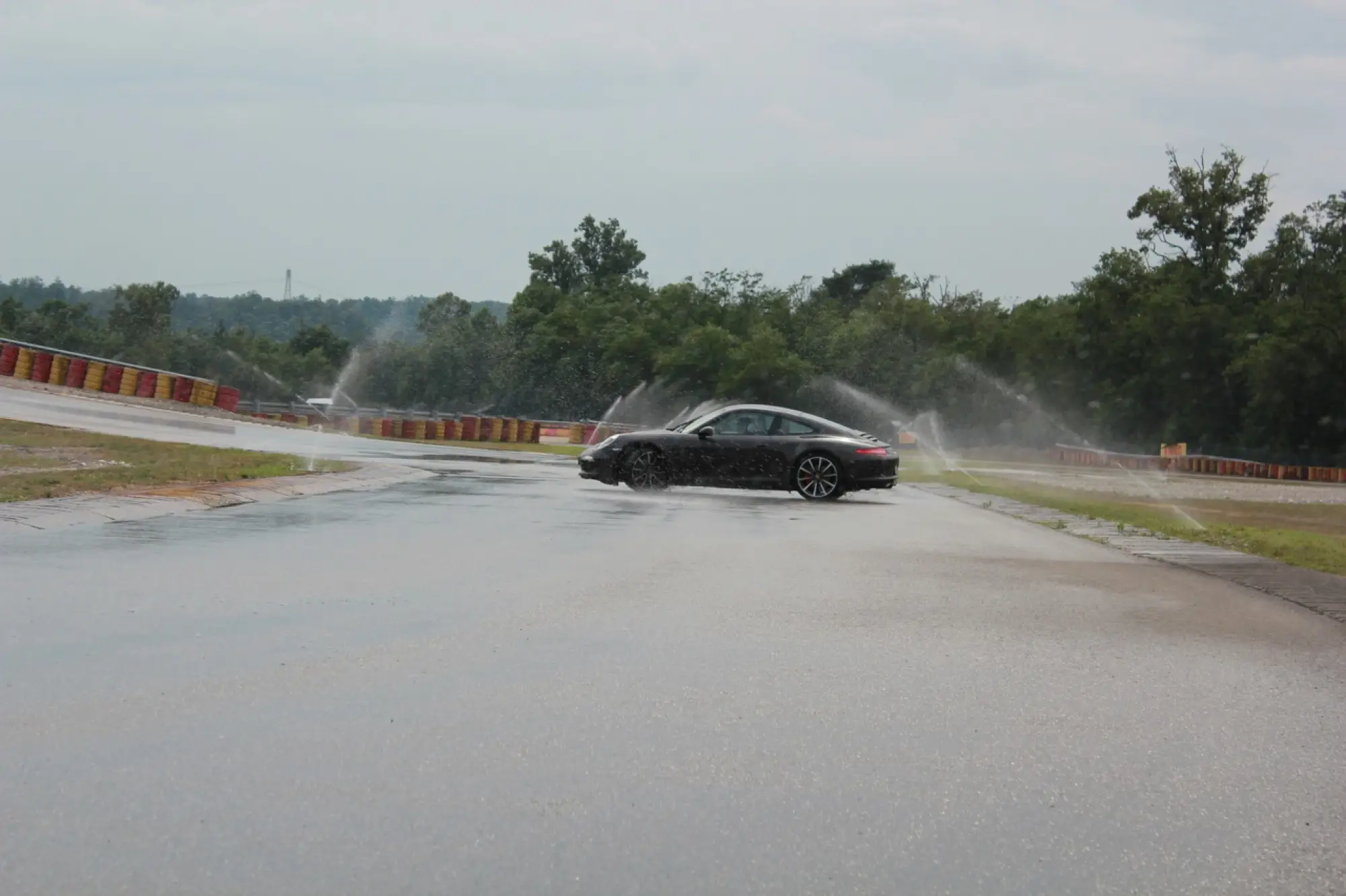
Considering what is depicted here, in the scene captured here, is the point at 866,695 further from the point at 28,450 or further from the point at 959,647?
the point at 28,450

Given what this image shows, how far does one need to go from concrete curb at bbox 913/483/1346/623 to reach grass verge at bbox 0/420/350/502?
1015cm

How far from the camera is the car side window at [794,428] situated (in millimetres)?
24797

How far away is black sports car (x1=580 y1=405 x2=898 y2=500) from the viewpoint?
2459cm

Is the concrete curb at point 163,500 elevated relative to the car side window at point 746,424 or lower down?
lower down

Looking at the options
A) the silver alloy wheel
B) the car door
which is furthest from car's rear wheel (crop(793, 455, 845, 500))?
the car door

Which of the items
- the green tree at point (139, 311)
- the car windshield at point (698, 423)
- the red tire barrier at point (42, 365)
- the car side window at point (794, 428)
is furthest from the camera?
the green tree at point (139, 311)

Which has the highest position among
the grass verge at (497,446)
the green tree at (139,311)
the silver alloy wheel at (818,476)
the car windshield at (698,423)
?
the green tree at (139,311)

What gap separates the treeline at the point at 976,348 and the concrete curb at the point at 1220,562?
6500 cm

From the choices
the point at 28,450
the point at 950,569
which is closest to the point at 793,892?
the point at 950,569

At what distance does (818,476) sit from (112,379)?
32155mm

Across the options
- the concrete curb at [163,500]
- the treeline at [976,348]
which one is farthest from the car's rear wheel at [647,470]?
the treeline at [976,348]

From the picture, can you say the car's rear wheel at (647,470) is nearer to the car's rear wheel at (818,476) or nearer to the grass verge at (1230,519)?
the car's rear wheel at (818,476)

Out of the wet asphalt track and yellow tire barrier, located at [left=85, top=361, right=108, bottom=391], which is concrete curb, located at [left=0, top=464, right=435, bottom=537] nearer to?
the wet asphalt track

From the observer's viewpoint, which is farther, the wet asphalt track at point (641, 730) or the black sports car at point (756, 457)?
the black sports car at point (756, 457)
